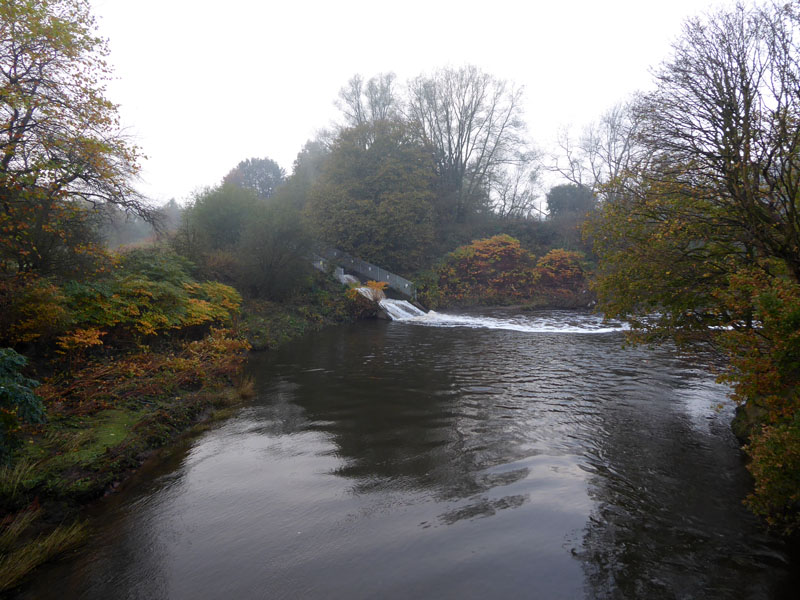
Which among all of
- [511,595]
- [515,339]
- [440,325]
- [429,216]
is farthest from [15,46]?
[429,216]

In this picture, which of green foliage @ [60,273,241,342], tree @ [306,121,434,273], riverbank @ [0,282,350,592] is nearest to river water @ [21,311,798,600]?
riverbank @ [0,282,350,592]

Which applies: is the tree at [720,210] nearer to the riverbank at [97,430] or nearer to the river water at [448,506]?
the river water at [448,506]

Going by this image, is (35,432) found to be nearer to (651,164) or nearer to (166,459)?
(166,459)

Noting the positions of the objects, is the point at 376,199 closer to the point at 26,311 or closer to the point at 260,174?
the point at 26,311

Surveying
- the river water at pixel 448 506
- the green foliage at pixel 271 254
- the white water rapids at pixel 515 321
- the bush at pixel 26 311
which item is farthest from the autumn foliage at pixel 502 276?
the bush at pixel 26 311

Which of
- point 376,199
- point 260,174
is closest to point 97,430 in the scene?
point 376,199

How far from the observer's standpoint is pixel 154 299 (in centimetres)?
1036

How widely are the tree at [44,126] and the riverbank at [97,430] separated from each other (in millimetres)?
2810

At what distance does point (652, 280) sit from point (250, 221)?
57.4 feet

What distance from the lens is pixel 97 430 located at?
20.1 feet

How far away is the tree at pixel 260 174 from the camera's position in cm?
4812

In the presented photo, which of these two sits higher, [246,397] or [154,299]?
[154,299]

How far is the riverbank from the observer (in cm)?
417

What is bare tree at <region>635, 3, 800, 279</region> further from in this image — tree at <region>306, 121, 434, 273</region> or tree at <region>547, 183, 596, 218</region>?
tree at <region>547, 183, 596, 218</region>
